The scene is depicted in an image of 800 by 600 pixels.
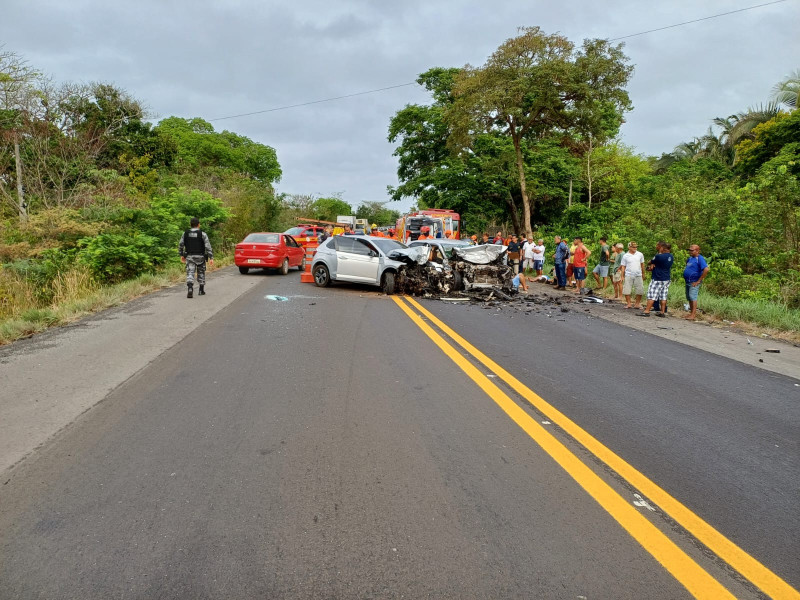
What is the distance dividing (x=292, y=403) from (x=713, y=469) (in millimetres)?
3399

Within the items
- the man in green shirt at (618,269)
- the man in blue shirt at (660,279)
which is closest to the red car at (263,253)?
the man in green shirt at (618,269)

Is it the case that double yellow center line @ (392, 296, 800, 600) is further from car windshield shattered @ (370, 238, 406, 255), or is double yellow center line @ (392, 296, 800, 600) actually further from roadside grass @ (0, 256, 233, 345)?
car windshield shattered @ (370, 238, 406, 255)

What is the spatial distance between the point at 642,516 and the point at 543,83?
80.0 feet

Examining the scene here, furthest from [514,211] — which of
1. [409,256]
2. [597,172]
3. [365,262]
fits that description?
[365,262]

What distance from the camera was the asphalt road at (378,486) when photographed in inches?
98.3

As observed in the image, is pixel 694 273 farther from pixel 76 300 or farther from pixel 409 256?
pixel 76 300

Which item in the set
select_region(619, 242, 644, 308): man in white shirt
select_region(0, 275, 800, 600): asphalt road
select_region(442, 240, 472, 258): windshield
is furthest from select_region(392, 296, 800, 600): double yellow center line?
select_region(442, 240, 472, 258): windshield

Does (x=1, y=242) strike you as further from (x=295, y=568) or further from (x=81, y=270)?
(x=295, y=568)

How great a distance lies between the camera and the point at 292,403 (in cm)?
495

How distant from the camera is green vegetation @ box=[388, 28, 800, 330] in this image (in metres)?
14.3

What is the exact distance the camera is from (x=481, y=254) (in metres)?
14.9

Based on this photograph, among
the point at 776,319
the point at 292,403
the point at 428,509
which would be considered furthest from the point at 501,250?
the point at 428,509

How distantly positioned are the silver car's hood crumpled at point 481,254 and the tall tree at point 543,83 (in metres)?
12.2

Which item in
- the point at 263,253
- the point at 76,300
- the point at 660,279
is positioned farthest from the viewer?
the point at 263,253
